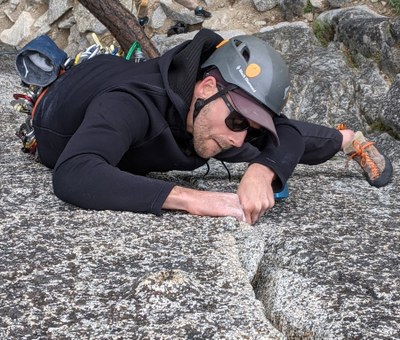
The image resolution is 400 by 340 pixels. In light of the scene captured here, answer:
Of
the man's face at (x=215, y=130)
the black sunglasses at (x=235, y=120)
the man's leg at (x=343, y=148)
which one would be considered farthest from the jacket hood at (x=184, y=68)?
the man's leg at (x=343, y=148)

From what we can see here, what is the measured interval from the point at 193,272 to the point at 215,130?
4.80ft

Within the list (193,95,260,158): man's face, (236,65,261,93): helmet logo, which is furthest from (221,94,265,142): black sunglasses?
(236,65,261,93): helmet logo

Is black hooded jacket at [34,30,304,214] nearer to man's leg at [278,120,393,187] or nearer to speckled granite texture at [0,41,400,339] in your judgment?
speckled granite texture at [0,41,400,339]

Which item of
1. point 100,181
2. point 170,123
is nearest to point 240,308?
point 100,181

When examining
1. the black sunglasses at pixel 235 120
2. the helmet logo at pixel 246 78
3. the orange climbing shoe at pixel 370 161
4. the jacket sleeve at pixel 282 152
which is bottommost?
the orange climbing shoe at pixel 370 161

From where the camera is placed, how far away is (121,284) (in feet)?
11.7

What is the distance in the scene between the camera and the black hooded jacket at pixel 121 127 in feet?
14.9

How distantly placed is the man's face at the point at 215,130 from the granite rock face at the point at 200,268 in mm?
633

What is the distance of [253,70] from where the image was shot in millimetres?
4844

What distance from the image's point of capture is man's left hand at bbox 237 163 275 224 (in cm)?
474

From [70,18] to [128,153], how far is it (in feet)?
36.1

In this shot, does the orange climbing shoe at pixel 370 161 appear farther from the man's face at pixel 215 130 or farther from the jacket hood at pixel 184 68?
the jacket hood at pixel 184 68

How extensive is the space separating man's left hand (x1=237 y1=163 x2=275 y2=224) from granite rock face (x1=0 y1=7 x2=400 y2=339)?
0.14 meters

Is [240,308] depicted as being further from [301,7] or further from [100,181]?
[301,7]
